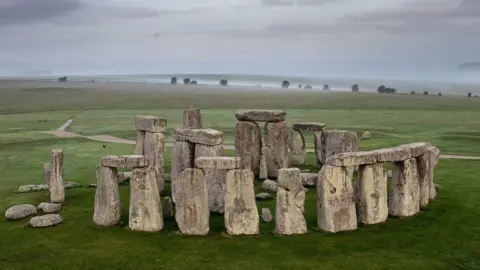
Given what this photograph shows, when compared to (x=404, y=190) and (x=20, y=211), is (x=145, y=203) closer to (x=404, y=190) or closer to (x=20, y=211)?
(x=20, y=211)

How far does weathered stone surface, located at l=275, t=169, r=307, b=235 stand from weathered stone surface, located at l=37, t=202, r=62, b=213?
761 cm

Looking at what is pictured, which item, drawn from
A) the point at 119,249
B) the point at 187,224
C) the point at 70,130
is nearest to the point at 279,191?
the point at 187,224

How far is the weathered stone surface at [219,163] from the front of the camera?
15.7 metres

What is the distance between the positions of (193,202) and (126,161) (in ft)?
7.69

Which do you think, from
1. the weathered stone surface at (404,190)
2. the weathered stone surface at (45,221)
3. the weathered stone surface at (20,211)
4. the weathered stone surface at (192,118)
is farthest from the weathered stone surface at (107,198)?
the weathered stone surface at (404,190)

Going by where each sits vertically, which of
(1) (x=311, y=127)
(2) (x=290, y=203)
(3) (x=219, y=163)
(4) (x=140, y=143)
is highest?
(1) (x=311, y=127)

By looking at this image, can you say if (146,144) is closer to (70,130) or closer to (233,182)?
(233,182)

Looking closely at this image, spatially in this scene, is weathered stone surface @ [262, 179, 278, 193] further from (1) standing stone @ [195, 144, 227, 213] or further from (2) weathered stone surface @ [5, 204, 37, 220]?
(2) weathered stone surface @ [5, 204, 37, 220]

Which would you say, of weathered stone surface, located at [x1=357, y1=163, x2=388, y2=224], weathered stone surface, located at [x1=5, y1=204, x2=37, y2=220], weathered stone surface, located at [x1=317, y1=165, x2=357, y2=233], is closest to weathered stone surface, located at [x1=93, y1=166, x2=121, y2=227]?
weathered stone surface, located at [x1=5, y1=204, x2=37, y2=220]

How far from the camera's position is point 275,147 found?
80.2ft

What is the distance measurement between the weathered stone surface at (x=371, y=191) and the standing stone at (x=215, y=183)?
4646 mm

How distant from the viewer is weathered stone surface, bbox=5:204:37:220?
17.6 meters

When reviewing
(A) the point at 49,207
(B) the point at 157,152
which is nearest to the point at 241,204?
(B) the point at 157,152

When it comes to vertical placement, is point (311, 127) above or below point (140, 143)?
above
